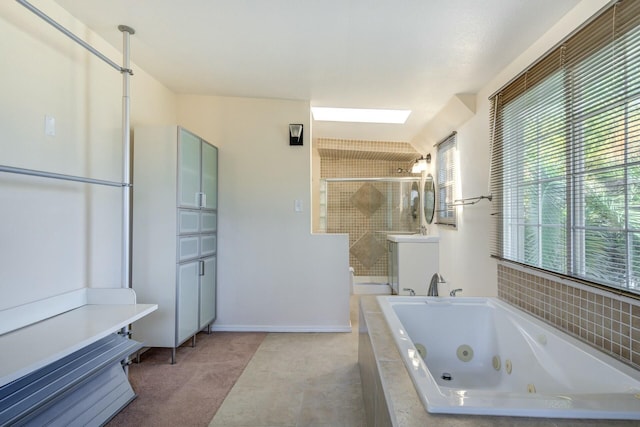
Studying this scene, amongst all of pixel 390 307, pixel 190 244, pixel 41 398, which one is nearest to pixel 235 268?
pixel 190 244

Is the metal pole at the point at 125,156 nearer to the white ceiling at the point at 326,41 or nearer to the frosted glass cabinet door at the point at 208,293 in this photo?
the white ceiling at the point at 326,41

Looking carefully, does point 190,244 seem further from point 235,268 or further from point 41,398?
point 41,398

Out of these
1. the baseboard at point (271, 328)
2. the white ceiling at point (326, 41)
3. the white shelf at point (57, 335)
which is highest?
the white ceiling at point (326, 41)

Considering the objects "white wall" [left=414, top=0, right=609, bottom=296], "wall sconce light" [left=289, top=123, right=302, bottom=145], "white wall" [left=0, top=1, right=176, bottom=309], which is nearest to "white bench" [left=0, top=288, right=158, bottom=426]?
"white wall" [left=0, top=1, right=176, bottom=309]

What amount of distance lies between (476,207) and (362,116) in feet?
5.40

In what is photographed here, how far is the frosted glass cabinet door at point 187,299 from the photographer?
2.36m

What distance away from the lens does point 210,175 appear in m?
2.85

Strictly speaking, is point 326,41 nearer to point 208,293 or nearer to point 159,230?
point 159,230

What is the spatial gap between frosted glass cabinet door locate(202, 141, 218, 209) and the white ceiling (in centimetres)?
57

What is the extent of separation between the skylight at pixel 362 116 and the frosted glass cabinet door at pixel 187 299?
2.11 meters

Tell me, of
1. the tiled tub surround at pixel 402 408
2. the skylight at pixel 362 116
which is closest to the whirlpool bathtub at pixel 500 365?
the tiled tub surround at pixel 402 408

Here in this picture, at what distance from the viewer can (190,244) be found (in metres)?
2.50

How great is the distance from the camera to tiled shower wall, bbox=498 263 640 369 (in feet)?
4.19

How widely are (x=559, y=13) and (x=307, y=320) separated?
9.37 feet
